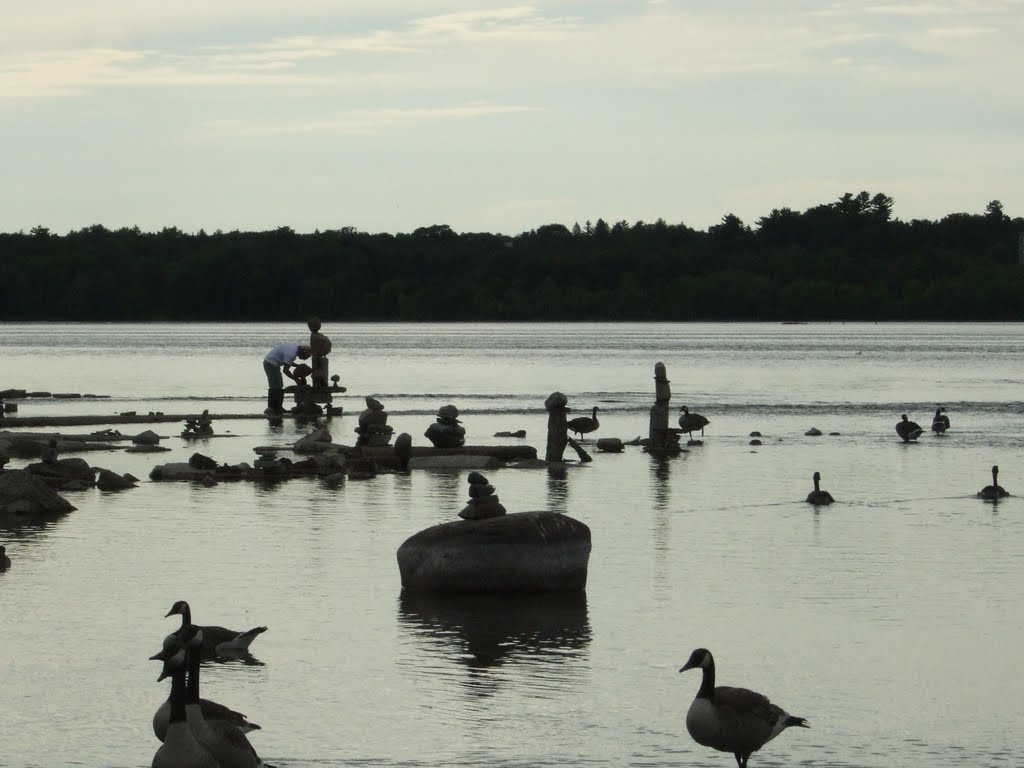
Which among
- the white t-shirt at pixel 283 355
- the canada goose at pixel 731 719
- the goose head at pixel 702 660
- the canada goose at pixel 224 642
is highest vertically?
the white t-shirt at pixel 283 355

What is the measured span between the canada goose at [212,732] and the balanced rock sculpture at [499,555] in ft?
22.8

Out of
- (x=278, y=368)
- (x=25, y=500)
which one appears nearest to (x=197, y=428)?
(x=278, y=368)

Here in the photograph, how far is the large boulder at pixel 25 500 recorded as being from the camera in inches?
1025

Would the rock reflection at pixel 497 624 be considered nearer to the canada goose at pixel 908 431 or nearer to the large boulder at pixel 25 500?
the large boulder at pixel 25 500

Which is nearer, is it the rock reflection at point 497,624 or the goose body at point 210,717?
the goose body at point 210,717

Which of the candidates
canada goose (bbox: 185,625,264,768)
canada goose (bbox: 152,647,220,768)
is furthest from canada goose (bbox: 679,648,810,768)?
canada goose (bbox: 152,647,220,768)

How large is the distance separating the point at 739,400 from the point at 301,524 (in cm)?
3877

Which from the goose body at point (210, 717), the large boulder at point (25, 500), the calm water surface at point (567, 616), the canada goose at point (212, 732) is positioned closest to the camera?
the canada goose at point (212, 732)

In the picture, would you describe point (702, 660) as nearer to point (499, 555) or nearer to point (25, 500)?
point (499, 555)

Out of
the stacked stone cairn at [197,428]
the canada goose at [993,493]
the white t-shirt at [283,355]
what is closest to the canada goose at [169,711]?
the canada goose at [993,493]

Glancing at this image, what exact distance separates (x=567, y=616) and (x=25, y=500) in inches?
437

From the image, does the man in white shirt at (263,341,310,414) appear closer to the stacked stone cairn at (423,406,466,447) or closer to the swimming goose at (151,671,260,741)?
the stacked stone cairn at (423,406,466,447)

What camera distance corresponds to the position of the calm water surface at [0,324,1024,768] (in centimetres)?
1331

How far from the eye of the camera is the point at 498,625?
17.4 metres
